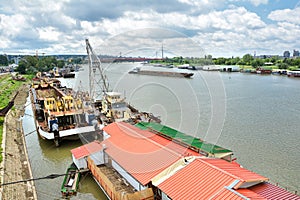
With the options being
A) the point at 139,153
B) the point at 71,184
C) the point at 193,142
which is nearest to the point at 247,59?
the point at 193,142

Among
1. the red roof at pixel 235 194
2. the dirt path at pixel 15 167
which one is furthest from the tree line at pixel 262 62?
the red roof at pixel 235 194

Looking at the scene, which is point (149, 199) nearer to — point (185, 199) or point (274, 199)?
point (185, 199)

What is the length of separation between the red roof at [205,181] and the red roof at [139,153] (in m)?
0.77

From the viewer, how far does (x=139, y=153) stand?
9242mm

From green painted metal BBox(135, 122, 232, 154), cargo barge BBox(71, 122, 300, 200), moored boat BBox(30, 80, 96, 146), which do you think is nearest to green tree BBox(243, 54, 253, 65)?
moored boat BBox(30, 80, 96, 146)

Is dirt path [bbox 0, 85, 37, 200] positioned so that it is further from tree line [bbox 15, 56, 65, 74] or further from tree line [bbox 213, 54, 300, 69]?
tree line [bbox 213, 54, 300, 69]

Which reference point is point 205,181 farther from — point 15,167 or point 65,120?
point 65,120

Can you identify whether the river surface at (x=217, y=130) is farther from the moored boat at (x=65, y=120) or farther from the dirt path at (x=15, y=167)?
the moored boat at (x=65, y=120)

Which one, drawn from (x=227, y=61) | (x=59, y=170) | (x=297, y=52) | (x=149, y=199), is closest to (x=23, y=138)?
(x=59, y=170)

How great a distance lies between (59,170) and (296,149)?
13.6m

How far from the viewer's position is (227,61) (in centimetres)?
8662

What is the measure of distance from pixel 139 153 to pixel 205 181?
3.13 m

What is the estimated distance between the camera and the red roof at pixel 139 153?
8.20m

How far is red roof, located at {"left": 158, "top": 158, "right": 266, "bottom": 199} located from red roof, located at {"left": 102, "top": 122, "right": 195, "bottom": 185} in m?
0.77
